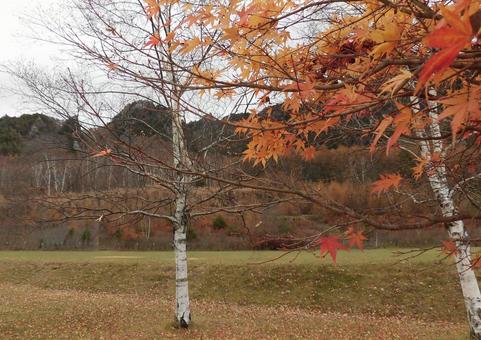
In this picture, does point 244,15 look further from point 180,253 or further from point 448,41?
point 180,253

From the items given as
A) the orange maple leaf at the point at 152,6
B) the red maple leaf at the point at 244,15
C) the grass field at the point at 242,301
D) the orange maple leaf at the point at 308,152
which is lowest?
the grass field at the point at 242,301

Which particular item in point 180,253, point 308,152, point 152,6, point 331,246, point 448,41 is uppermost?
point 152,6

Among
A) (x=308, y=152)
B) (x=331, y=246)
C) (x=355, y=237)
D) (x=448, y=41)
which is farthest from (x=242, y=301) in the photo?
(x=448, y=41)

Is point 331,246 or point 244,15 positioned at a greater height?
point 244,15

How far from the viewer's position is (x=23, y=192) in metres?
8.47

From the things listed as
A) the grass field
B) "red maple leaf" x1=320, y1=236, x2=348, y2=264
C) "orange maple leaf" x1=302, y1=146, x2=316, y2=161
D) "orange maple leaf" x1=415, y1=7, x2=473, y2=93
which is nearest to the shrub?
the grass field

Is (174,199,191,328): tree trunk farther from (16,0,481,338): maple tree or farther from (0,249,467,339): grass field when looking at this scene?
(16,0,481,338): maple tree

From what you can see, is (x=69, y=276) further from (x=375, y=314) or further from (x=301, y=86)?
(x=301, y=86)

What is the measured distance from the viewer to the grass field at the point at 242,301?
9.49 m

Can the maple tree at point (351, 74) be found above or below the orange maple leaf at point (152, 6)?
below

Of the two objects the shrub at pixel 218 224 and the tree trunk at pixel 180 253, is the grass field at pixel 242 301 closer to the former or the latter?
the tree trunk at pixel 180 253

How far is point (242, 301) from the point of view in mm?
15492

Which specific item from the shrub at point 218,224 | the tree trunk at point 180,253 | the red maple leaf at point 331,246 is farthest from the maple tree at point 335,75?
the shrub at point 218,224

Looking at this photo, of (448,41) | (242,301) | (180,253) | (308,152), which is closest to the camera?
(448,41)
